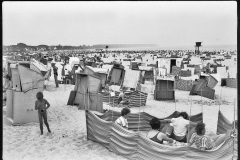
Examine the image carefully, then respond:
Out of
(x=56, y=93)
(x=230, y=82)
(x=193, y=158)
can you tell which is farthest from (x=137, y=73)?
(x=193, y=158)

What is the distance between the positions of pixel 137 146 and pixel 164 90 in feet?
28.2

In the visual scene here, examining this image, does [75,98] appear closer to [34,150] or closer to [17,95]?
[17,95]

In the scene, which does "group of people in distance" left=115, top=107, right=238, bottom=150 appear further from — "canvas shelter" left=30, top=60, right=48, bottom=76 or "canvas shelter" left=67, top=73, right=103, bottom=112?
"canvas shelter" left=30, top=60, right=48, bottom=76

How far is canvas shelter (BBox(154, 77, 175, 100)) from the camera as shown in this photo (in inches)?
575

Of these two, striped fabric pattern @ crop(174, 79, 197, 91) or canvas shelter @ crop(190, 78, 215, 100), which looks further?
striped fabric pattern @ crop(174, 79, 197, 91)

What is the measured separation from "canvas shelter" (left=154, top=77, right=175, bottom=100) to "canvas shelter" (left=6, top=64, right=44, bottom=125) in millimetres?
6654

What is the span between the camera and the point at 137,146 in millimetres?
6219

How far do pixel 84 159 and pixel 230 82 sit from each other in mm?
14891

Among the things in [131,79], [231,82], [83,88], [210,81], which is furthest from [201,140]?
[231,82]

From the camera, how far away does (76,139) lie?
776 cm

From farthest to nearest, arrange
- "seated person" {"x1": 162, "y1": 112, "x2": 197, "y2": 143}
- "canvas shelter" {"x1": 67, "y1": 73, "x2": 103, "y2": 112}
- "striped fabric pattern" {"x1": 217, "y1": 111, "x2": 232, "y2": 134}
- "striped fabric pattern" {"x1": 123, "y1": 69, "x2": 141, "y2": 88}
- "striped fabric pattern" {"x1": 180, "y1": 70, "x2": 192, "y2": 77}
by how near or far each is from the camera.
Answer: "striped fabric pattern" {"x1": 180, "y1": 70, "x2": 192, "y2": 77} < "striped fabric pattern" {"x1": 123, "y1": 69, "x2": 141, "y2": 88} < "canvas shelter" {"x1": 67, "y1": 73, "x2": 103, "y2": 112} < "striped fabric pattern" {"x1": 217, "y1": 111, "x2": 232, "y2": 134} < "seated person" {"x1": 162, "y1": 112, "x2": 197, "y2": 143}

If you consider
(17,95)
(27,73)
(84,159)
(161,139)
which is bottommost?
(84,159)

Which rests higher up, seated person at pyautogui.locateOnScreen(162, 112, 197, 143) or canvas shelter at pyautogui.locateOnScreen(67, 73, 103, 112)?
canvas shelter at pyautogui.locateOnScreen(67, 73, 103, 112)

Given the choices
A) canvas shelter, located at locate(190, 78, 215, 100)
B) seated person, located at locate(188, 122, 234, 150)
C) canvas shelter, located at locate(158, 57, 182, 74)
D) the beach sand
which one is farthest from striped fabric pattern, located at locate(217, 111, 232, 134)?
canvas shelter, located at locate(158, 57, 182, 74)
